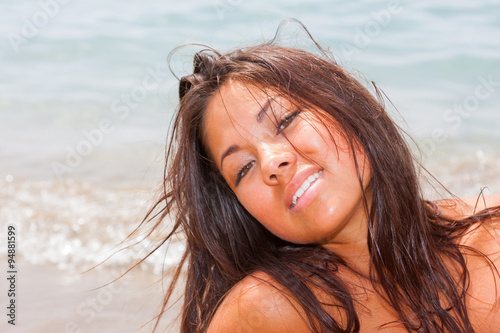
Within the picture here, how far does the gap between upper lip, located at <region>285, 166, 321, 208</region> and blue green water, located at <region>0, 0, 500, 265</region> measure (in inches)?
51.2

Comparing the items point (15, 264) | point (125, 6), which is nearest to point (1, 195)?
point (15, 264)

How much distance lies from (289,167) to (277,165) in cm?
5

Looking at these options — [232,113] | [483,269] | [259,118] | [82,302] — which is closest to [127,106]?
[82,302]

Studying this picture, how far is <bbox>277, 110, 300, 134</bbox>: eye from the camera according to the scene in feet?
7.76

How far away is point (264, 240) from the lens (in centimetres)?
280

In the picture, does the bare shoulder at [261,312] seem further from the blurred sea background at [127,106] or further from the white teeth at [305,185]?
the blurred sea background at [127,106]

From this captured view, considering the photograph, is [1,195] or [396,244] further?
[1,195]

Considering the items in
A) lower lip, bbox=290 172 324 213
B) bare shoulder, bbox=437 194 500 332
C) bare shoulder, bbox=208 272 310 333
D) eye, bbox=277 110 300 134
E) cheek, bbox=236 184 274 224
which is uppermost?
eye, bbox=277 110 300 134

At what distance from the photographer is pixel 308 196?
2266 mm

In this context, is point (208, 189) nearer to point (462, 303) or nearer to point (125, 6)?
point (462, 303)

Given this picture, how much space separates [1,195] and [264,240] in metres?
3.54

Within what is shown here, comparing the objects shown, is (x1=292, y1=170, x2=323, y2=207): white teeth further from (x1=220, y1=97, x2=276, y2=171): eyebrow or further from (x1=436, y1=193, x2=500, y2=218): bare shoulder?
(x1=436, y1=193, x2=500, y2=218): bare shoulder

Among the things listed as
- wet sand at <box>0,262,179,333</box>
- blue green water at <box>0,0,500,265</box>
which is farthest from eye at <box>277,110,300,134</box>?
wet sand at <box>0,262,179,333</box>

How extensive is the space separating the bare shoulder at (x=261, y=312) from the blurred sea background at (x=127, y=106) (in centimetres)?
80
